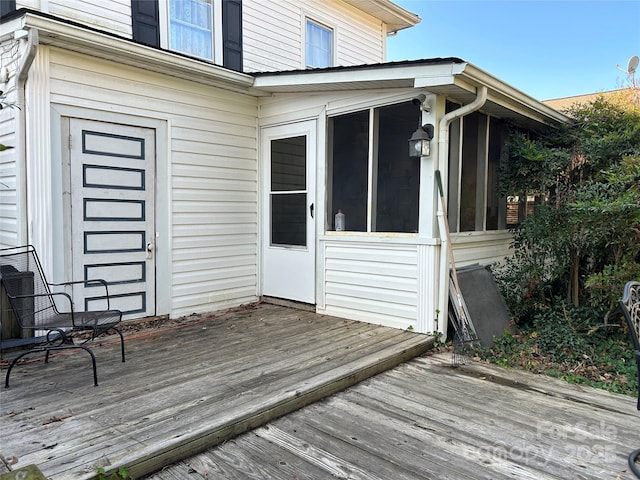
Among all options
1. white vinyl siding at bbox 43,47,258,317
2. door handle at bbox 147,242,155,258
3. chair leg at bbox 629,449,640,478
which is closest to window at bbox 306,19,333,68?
white vinyl siding at bbox 43,47,258,317

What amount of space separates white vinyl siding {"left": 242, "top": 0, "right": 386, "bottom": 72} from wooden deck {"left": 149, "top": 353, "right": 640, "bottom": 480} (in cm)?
533

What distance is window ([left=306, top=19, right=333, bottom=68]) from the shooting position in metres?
7.78

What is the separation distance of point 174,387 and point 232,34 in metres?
5.14

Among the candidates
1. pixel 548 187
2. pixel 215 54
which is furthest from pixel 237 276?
pixel 548 187

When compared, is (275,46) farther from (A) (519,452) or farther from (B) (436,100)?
(A) (519,452)

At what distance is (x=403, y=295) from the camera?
14.8ft

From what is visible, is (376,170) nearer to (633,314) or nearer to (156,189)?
(156,189)

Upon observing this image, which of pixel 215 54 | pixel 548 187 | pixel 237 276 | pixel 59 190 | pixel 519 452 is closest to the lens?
pixel 519 452

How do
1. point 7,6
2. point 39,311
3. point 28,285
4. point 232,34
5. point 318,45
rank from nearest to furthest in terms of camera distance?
1. point 39,311
2. point 28,285
3. point 7,6
4. point 232,34
5. point 318,45

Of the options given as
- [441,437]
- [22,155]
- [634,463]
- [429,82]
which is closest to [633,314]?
[634,463]

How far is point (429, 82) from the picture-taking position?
395 cm

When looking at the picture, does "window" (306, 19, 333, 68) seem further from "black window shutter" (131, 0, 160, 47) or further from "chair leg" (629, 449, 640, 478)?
"chair leg" (629, 449, 640, 478)

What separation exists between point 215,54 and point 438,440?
5593 millimetres

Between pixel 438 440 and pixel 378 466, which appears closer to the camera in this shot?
pixel 378 466
